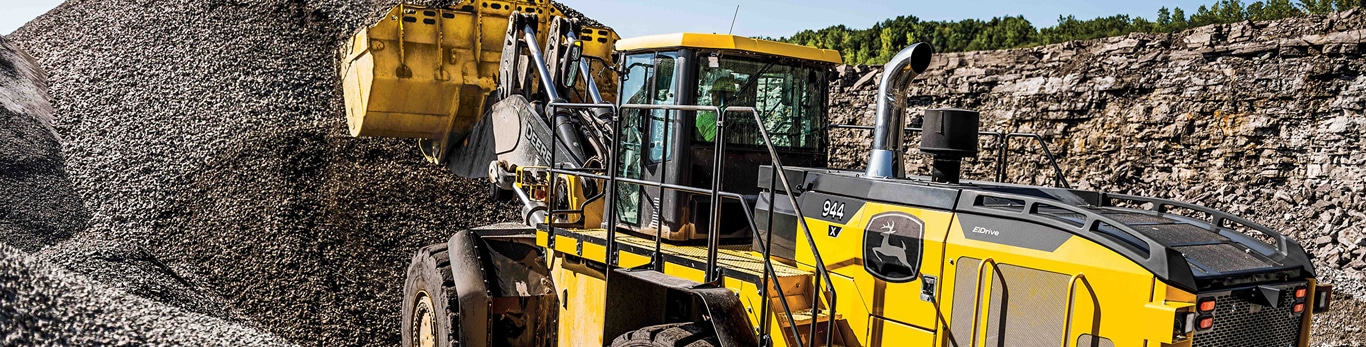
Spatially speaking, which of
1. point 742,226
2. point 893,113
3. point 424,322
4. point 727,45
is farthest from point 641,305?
point 424,322

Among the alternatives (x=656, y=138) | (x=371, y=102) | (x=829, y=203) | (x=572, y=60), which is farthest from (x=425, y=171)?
(x=829, y=203)

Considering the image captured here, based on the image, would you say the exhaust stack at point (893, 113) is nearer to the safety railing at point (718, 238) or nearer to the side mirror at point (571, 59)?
the safety railing at point (718, 238)

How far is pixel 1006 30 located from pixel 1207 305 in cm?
2615

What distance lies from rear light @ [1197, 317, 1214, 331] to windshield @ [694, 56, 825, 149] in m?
2.67

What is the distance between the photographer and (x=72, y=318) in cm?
596

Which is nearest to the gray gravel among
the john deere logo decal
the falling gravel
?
the falling gravel

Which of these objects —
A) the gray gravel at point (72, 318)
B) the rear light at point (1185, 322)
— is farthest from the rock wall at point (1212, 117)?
the gray gravel at point (72, 318)

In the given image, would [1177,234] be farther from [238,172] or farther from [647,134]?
[238,172]

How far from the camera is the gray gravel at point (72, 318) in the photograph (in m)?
5.57

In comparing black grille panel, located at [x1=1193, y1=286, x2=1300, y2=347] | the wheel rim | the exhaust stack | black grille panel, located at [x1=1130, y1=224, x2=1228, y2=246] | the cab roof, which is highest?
the cab roof

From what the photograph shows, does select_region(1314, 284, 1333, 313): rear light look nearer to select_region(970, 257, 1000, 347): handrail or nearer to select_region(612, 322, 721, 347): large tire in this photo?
select_region(970, 257, 1000, 347): handrail

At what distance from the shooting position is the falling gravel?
10.8 meters

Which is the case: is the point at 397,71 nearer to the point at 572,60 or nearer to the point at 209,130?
the point at 572,60

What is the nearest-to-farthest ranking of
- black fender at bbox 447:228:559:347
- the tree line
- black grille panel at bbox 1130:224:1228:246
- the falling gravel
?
black grille panel at bbox 1130:224:1228:246
black fender at bbox 447:228:559:347
the falling gravel
the tree line
